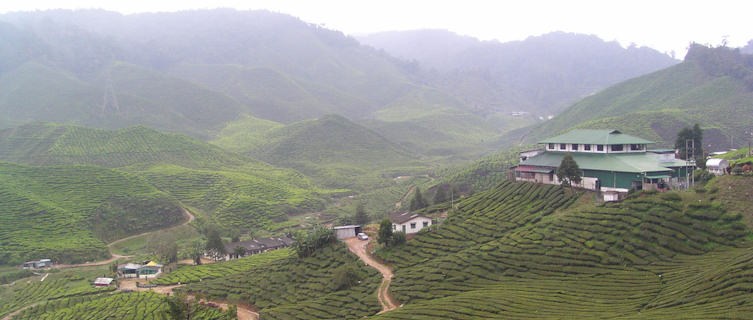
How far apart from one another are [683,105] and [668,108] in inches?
253

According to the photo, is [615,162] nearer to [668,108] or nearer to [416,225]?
[416,225]

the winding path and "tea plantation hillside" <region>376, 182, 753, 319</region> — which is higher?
"tea plantation hillside" <region>376, 182, 753, 319</region>

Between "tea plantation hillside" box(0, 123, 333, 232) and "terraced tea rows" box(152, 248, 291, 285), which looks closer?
"terraced tea rows" box(152, 248, 291, 285)

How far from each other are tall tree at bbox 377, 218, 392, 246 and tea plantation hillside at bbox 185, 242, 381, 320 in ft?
10.8

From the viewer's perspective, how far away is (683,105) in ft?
404

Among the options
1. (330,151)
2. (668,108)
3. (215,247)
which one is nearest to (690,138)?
(215,247)

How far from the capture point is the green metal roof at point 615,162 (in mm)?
42656

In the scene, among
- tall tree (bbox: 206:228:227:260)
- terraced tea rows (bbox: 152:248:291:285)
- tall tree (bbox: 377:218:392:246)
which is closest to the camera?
tall tree (bbox: 377:218:392:246)

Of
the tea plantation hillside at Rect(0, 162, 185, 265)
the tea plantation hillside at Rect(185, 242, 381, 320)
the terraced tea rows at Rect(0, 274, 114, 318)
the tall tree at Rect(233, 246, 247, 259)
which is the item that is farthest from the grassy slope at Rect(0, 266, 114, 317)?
the tall tree at Rect(233, 246, 247, 259)

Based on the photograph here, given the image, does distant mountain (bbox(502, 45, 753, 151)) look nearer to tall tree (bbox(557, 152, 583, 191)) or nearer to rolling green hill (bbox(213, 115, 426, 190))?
rolling green hill (bbox(213, 115, 426, 190))

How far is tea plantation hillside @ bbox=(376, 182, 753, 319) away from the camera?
27188 mm

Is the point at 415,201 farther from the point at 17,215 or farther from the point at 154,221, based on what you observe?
the point at 17,215

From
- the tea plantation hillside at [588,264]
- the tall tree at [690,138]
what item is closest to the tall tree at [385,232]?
the tea plantation hillside at [588,264]

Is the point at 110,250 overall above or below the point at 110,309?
above
